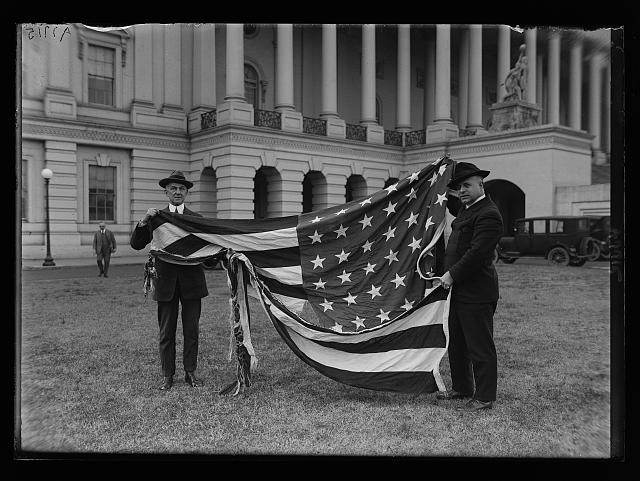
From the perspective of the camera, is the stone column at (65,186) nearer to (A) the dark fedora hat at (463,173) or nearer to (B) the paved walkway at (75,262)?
(B) the paved walkway at (75,262)

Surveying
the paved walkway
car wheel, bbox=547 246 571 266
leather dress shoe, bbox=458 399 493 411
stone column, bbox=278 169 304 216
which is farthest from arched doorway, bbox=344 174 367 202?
leather dress shoe, bbox=458 399 493 411

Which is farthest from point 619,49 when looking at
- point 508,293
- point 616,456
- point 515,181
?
point 515,181

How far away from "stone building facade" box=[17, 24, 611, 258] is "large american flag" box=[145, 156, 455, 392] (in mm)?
4869

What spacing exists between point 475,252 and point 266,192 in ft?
51.9

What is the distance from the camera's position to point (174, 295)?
6.25 meters

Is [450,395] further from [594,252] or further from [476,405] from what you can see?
[594,252]

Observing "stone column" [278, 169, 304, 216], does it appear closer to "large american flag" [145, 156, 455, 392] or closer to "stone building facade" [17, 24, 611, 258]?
"stone building facade" [17, 24, 611, 258]

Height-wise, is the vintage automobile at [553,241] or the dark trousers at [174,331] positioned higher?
the vintage automobile at [553,241]

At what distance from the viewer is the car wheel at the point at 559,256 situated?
17594 millimetres

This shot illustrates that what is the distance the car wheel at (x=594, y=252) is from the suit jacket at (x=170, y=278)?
1147 cm

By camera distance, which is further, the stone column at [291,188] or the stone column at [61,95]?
Result: the stone column at [291,188]

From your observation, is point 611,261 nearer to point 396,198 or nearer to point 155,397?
point 396,198

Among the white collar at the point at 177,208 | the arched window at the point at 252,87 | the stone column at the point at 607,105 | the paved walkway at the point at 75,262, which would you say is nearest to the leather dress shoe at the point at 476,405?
the stone column at the point at 607,105

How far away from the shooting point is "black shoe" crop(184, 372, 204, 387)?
630 centimetres
